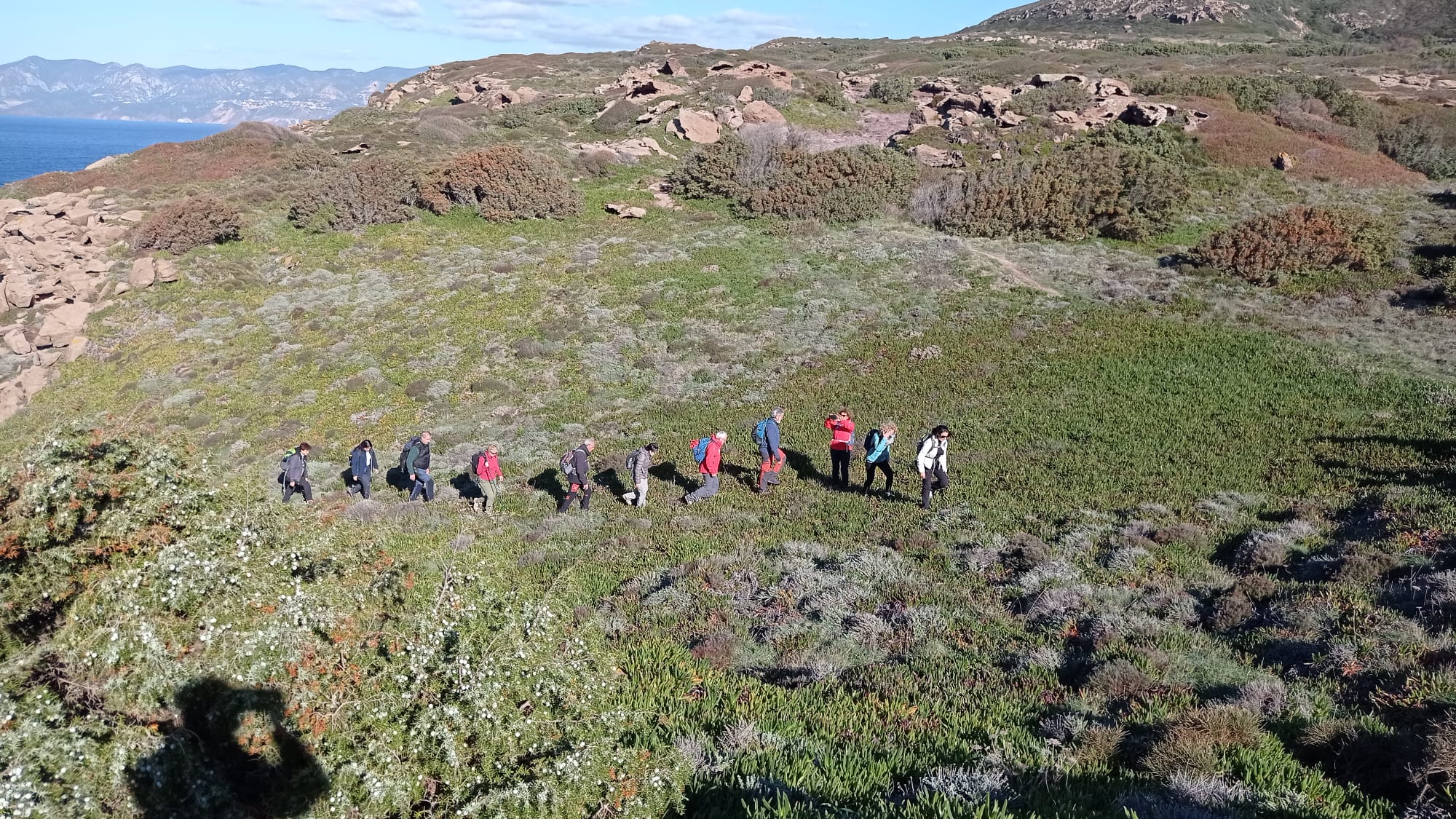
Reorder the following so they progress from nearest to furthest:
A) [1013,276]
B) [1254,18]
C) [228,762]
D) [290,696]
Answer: [228,762] < [290,696] < [1013,276] < [1254,18]

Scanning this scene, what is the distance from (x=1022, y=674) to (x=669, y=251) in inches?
976

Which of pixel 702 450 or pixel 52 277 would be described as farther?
pixel 52 277

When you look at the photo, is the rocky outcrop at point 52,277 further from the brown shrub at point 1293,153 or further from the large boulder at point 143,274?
the brown shrub at point 1293,153

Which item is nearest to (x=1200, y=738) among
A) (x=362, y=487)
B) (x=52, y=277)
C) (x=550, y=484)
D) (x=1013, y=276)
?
(x=550, y=484)

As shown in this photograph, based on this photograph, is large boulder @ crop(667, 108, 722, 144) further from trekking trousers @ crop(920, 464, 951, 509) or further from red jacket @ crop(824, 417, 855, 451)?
trekking trousers @ crop(920, 464, 951, 509)

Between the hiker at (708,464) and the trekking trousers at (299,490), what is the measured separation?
7872mm

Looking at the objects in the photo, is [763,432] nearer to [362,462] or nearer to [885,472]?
[885,472]

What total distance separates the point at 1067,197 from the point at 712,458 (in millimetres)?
23158

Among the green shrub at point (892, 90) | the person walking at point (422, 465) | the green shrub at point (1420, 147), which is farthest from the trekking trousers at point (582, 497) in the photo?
the green shrub at point (892, 90)

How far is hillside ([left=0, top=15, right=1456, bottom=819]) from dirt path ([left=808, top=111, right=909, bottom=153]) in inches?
33.6

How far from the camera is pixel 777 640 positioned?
915 centimetres

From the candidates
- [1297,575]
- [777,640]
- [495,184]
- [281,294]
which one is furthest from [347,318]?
[1297,575]

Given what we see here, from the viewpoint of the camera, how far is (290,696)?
18.1 feet

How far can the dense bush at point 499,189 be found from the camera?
111 ft
